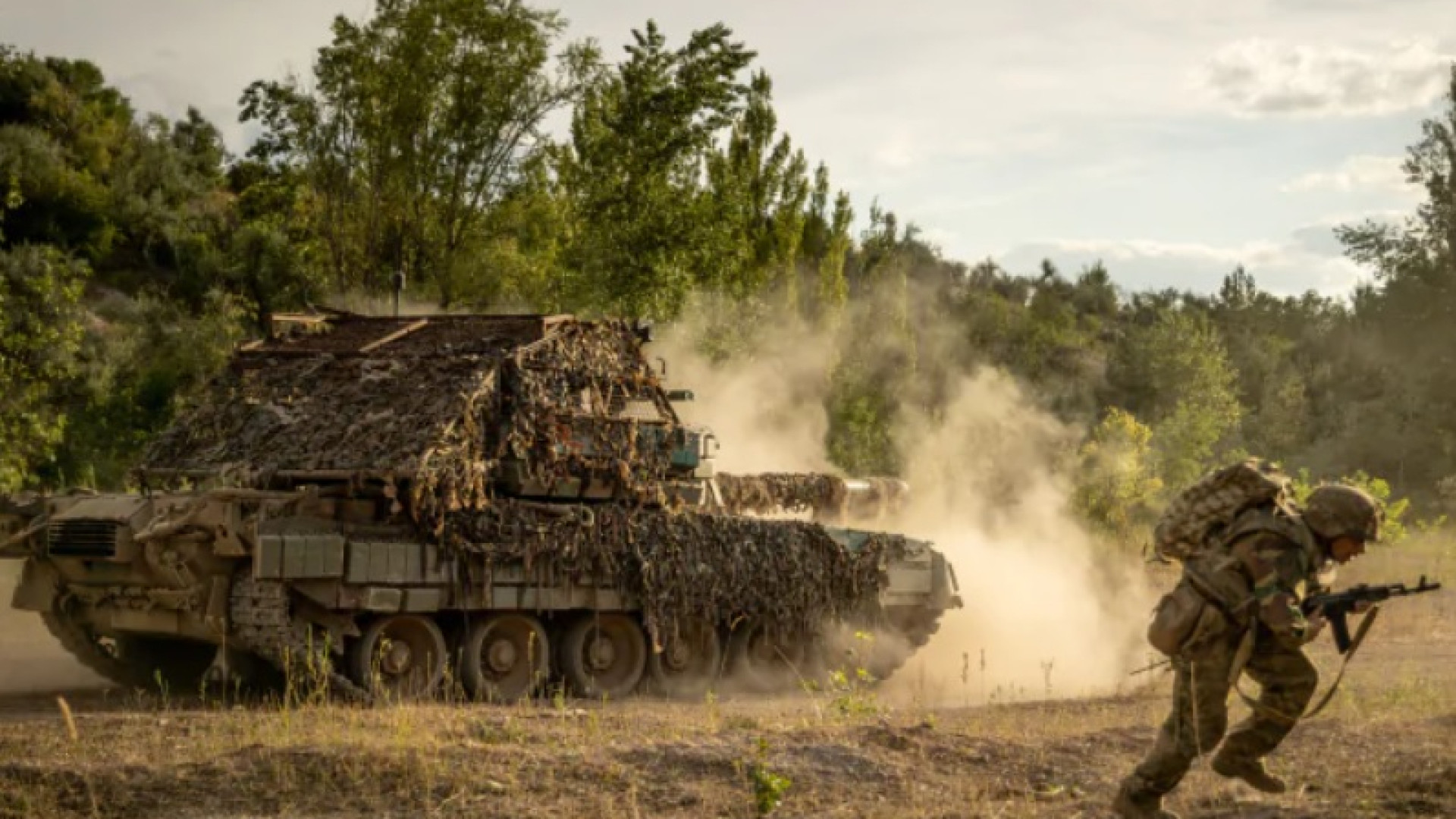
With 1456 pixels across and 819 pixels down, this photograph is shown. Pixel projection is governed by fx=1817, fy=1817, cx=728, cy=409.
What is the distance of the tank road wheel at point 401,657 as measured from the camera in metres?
14.1

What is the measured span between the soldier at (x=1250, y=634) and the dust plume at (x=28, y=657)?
10.1 metres

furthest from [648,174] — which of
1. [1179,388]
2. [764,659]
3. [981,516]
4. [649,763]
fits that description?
[1179,388]

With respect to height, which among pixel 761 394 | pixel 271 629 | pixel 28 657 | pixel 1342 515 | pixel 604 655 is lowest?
pixel 28 657

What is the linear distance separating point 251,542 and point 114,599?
193 cm

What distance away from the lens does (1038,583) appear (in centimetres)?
2369

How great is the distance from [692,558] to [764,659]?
1.82 meters

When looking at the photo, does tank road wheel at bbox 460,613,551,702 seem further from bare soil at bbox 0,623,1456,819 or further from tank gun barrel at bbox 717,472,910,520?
tank gun barrel at bbox 717,472,910,520

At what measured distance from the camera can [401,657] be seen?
14.5 m

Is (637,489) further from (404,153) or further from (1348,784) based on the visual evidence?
(404,153)

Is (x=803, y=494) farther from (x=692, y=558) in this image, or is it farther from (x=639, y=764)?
(x=639, y=764)

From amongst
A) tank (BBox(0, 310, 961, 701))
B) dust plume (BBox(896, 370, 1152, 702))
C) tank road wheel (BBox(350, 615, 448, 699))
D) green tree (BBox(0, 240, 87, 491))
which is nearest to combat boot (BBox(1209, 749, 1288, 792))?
tank (BBox(0, 310, 961, 701))

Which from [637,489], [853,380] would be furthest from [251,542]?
[853,380]

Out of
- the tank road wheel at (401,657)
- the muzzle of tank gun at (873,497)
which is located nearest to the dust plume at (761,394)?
the muzzle of tank gun at (873,497)

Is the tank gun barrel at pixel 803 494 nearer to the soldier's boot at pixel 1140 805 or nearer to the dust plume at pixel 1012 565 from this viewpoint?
the dust plume at pixel 1012 565
